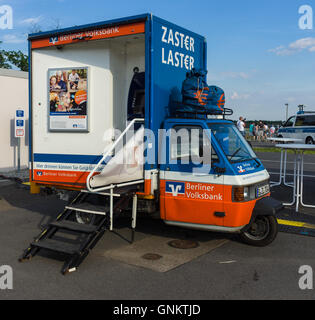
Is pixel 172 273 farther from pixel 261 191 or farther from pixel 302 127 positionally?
pixel 302 127

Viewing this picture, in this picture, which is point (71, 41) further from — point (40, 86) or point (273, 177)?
point (273, 177)

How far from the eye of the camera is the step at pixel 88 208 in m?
5.87

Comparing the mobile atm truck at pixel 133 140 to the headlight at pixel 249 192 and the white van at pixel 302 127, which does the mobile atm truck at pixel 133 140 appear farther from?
the white van at pixel 302 127

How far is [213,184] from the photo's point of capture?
5.72 meters

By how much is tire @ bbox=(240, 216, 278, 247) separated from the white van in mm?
20949

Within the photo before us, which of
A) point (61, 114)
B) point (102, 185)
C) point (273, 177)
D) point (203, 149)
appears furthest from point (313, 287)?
point (273, 177)

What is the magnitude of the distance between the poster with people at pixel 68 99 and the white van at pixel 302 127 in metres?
21.6

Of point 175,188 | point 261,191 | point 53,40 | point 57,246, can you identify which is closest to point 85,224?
point 57,246

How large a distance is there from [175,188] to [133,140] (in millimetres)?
1051

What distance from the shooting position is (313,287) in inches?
184

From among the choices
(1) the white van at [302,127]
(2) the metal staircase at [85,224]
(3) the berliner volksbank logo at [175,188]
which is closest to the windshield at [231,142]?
(3) the berliner volksbank logo at [175,188]

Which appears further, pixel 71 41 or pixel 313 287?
pixel 71 41
